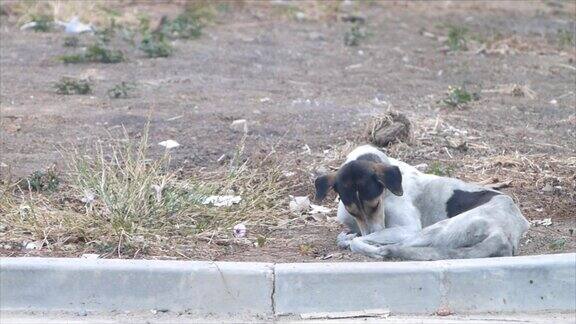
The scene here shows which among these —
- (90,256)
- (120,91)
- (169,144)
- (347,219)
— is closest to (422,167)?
(347,219)

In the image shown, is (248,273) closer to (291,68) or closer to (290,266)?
(290,266)

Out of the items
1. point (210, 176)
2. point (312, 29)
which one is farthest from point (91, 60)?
point (210, 176)

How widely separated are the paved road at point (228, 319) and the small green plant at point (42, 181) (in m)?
2.26

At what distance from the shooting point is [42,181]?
9180 millimetres

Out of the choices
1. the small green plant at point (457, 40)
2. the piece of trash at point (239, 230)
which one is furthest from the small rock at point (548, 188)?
the small green plant at point (457, 40)

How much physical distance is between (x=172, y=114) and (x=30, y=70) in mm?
3192

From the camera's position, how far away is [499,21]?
66.3 feet

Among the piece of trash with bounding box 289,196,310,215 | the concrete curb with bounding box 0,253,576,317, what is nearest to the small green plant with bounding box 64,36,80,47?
the piece of trash with bounding box 289,196,310,215

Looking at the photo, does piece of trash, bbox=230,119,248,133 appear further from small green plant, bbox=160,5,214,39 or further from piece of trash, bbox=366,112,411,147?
small green plant, bbox=160,5,214,39

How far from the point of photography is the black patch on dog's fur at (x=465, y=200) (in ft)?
26.3

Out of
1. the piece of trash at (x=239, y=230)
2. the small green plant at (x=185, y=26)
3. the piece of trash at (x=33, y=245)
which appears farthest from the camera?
the small green plant at (x=185, y=26)

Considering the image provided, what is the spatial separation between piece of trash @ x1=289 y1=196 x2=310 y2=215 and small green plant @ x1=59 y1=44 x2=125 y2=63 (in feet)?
21.1

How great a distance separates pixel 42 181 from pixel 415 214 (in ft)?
9.84

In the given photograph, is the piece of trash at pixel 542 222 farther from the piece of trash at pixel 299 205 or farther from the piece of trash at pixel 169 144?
the piece of trash at pixel 169 144
